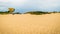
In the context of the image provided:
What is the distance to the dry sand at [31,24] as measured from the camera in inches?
81.0

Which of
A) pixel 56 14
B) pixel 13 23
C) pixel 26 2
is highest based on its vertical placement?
pixel 26 2

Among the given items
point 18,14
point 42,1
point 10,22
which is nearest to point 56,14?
point 42,1

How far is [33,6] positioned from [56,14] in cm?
36

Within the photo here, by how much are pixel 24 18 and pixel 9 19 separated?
0.75 feet

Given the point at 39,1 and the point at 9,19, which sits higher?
the point at 39,1

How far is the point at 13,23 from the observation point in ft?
6.91

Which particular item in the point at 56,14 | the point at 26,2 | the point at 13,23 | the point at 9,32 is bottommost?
the point at 9,32

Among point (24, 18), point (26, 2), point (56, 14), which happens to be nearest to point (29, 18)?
point (24, 18)

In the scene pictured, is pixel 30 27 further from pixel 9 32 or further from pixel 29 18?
pixel 9 32

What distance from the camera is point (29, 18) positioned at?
82.4 inches

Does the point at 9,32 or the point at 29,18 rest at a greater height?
the point at 29,18

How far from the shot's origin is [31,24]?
2078 millimetres

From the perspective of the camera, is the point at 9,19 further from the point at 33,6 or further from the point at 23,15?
the point at 33,6

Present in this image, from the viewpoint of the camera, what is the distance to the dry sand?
2.06 metres
